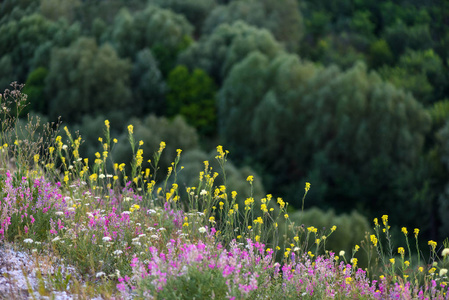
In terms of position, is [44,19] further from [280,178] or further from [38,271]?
[38,271]

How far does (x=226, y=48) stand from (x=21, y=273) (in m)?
37.8

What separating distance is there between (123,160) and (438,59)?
1250 inches

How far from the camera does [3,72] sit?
2248 centimetres

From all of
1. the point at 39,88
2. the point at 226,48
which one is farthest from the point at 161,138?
the point at 226,48

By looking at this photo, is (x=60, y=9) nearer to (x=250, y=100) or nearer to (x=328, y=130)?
(x=250, y=100)

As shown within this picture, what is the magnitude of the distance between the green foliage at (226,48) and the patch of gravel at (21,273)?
35618 mm

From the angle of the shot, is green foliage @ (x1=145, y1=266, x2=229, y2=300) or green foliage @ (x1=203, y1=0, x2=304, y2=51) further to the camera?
green foliage @ (x1=203, y1=0, x2=304, y2=51)

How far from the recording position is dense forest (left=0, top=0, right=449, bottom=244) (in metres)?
30.5

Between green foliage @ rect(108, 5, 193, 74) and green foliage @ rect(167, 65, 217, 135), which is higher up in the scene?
green foliage @ rect(108, 5, 193, 74)

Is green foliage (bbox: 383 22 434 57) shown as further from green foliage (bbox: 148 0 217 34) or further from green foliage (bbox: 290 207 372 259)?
green foliage (bbox: 290 207 372 259)

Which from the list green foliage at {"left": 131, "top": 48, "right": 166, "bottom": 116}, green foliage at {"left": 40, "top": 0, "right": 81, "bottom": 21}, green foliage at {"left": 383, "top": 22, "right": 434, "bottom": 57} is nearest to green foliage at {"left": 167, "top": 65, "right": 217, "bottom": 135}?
green foliage at {"left": 131, "top": 48, "right": 166, "bottom": 116}

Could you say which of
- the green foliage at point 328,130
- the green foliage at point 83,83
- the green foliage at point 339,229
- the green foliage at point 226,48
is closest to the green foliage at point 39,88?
the green foliage at point 83,83

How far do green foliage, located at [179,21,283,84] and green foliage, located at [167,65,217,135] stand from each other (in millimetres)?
1038

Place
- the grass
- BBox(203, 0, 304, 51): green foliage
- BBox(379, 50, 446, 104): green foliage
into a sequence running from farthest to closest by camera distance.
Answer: BBox(203, 0, 304, 51): green foliage → BBox(379, 50, 446, 104): green foliage → the grass
